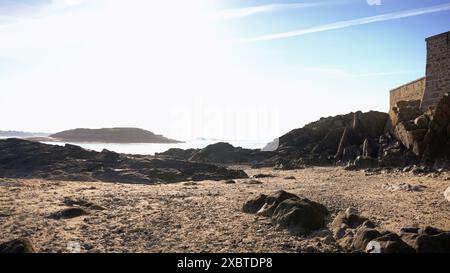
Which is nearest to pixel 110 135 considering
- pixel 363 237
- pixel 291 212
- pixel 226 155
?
pixel 226 155

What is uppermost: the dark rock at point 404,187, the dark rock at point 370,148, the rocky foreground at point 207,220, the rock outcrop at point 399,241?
the dark rock at point 370,148

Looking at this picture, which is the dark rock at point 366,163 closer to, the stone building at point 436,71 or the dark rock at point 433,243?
the stone building at point 436,71

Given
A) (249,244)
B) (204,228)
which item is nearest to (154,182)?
(204,228)

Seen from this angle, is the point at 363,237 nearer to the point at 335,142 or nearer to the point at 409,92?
the point at 409,92

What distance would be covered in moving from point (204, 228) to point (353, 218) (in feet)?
13.0

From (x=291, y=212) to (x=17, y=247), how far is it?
6439 millimetres

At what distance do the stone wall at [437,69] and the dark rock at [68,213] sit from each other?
959 inches

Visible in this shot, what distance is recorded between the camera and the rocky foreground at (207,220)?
28.2ft

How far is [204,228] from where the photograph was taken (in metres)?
10.4

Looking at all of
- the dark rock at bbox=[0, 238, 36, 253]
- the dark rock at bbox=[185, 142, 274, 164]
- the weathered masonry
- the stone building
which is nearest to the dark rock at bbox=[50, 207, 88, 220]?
the dark rock at bbox=[0, 238, 36, 253]

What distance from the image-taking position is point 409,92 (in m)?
31.1

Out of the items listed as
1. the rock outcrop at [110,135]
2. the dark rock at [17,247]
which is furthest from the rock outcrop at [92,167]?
the rock outcrop at [110,135]
